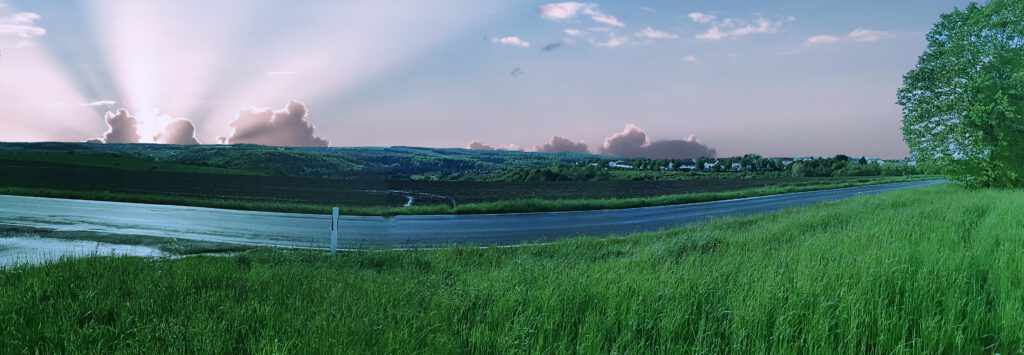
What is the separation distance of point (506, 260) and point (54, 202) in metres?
23.4

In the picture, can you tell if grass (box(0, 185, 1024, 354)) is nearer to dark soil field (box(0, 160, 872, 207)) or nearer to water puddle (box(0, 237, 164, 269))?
water puddle (box(0, 237, 164, 269))

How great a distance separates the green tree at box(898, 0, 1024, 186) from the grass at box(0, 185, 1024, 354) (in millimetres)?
28400

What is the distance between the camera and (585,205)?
26359 millimetres

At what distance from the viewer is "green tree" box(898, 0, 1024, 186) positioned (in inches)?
1144

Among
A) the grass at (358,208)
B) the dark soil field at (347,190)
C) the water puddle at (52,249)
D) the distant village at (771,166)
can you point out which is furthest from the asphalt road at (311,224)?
the distant village at (771,166)

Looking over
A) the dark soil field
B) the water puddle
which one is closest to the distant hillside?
the dark soil field

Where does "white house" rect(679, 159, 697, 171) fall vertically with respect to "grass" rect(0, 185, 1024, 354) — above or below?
above

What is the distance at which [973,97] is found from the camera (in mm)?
30531

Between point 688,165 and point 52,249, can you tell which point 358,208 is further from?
point 688,165

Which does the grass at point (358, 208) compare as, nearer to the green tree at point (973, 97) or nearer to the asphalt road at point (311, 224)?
the asphalt road at point (311, 224)

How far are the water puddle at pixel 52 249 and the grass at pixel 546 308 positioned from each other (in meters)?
3.99

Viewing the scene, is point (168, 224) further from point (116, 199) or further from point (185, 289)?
point (185, 289)

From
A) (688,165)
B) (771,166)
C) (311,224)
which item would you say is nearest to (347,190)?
(311,224)

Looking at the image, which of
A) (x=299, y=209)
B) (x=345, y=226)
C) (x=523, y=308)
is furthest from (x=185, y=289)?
(x=299, y=209)
